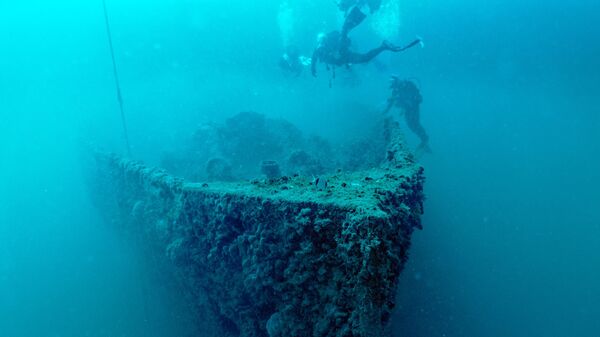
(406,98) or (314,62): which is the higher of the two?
(314,62)

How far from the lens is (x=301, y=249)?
7.86ft

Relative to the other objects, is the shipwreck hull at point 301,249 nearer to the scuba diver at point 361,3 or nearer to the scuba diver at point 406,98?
the scuba diver at point 406,98

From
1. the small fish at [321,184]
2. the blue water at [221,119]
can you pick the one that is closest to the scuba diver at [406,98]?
the blue water at [221,119]

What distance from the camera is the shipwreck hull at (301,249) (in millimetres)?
1948

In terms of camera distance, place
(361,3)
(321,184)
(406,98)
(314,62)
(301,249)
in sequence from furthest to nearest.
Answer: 1. (361,3)
2. (406,98)
3. (314,62)
4. (321,184)
5. (301,249)

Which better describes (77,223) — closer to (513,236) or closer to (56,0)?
(513,236)

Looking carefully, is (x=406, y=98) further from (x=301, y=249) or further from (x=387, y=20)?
(x=387, y=20)

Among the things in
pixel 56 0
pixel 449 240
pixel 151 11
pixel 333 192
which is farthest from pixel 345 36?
pixel 56 0

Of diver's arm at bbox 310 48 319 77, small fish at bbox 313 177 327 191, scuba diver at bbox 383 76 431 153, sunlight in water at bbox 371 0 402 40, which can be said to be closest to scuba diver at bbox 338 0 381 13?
diver's arm at bbox 310 48 319 77

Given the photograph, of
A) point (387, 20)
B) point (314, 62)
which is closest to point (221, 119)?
point (314, 62)

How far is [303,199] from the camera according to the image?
2346 mm

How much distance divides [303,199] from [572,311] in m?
10.3

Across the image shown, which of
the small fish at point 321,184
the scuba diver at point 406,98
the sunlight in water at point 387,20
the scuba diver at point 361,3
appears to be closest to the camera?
the small fish at point 321,184

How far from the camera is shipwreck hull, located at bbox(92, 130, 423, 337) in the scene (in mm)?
1948
